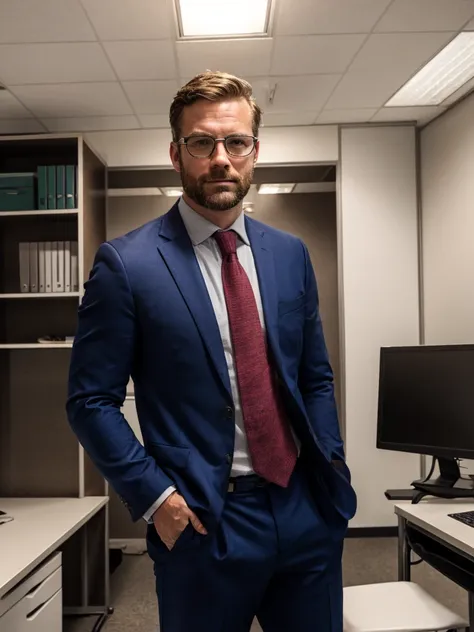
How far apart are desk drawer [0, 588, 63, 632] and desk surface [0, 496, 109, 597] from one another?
108mm

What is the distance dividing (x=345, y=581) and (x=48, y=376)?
194 cm

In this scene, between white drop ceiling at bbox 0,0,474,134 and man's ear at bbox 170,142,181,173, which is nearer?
man's ear at bbox 170,142,181,173

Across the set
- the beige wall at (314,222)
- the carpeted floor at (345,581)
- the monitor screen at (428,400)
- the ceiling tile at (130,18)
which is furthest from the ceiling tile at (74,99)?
the carpeted floor at (345,581)

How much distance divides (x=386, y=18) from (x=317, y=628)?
2.44 metres

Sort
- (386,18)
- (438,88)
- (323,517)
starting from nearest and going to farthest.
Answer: (323,517) < (386,18) < (438,88)

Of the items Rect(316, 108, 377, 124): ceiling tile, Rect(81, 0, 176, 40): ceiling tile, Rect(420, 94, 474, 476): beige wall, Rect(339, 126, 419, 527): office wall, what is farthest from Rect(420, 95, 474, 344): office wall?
Rect(81, 0, 176, 40): ceiling tile

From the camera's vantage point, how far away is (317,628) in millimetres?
1188

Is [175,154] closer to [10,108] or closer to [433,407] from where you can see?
[433,407]

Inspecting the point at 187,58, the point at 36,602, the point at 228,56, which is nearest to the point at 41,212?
the point at 187,58

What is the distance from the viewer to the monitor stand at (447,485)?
2217mm

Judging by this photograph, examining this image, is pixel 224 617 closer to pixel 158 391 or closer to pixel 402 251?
pixel 158 391

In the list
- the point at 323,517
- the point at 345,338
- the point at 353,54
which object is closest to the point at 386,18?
the point at 353,54

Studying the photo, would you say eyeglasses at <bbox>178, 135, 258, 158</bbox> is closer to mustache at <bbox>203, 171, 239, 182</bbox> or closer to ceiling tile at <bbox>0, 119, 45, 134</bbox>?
mustache at <bbox>203, 171, 239, 182</bbox>

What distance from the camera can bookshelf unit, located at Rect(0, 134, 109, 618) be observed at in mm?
3080
